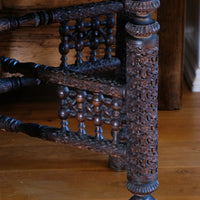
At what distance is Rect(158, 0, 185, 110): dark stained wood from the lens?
208 cm

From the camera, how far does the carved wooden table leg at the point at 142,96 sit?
1.33m

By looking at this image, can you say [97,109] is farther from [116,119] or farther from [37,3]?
[37,3]

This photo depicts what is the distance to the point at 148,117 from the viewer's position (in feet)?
4.60

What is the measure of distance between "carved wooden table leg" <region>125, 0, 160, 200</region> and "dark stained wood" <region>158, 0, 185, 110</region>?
2.31ft

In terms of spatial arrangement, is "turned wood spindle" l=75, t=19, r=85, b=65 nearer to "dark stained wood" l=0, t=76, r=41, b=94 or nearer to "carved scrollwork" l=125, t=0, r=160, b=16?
"dark stained wood" l=0, t=76, r=41, b=94

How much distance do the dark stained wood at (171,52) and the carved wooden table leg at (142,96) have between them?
2.31 ft

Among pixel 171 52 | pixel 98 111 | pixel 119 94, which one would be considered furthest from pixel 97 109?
pixel 171 52

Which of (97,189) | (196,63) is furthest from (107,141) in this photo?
(196,63)

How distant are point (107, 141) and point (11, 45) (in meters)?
0.91

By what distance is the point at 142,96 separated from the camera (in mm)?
1382

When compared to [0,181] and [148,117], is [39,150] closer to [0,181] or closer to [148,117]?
[0,181]

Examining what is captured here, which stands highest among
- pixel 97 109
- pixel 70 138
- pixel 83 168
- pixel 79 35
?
pixel 79 35

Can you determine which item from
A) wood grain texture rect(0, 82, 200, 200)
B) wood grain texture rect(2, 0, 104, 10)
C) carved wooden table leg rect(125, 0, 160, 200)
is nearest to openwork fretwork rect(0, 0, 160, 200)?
carved wooden table leg rect(125, 0, 160, 200)

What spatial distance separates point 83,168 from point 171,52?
2.14 feet
